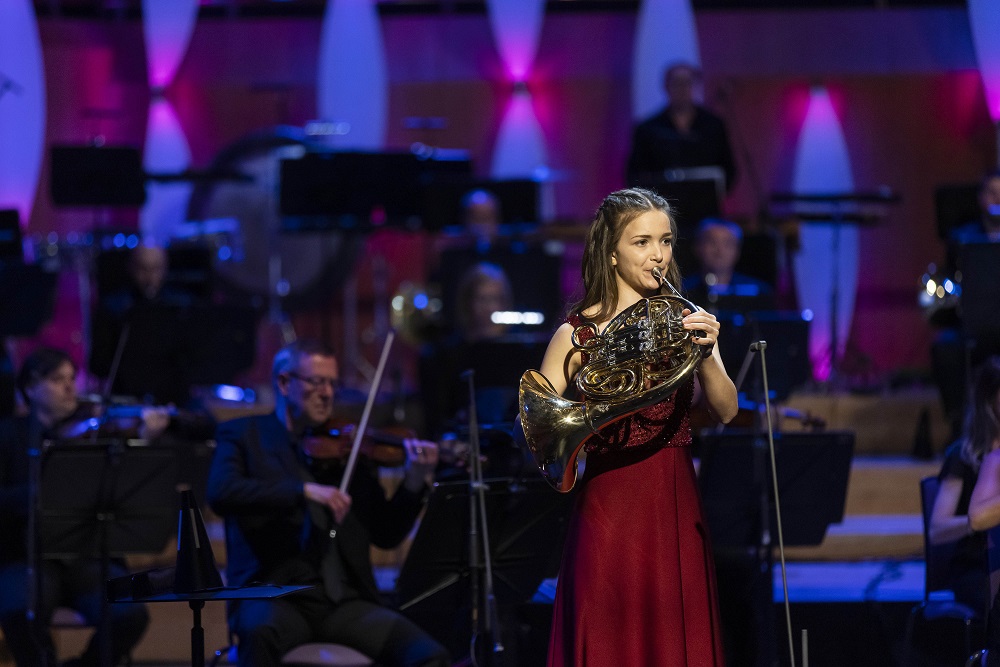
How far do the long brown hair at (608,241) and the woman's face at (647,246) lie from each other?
0.05 ft

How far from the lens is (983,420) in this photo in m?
4.57

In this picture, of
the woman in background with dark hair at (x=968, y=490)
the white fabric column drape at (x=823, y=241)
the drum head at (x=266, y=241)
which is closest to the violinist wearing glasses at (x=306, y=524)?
the woman in background with dark hair at (x=968, y=490)

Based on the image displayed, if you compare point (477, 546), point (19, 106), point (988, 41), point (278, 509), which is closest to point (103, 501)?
point (278, 509)

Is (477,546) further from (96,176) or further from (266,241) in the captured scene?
(266,241)

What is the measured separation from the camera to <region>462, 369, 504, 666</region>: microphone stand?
4262 millimetres

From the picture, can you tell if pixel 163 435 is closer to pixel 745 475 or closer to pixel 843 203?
pixel 745 475

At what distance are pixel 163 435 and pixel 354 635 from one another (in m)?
1.80

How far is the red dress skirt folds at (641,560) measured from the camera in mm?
3182

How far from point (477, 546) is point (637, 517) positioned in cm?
123

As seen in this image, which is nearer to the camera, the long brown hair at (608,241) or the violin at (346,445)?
the long brown hair at (608,241)

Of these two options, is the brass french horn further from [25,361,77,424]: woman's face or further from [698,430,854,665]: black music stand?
[25,361,77,424]: woman's face

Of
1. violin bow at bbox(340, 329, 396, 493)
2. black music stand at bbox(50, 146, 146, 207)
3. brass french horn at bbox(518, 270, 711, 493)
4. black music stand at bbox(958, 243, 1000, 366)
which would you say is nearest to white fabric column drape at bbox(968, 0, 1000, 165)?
black music stand at bbox(958, 243, 1000, 366)

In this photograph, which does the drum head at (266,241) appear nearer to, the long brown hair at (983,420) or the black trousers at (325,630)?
the black trousers at (325,630)

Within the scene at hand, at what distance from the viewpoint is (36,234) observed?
9.86 meters
